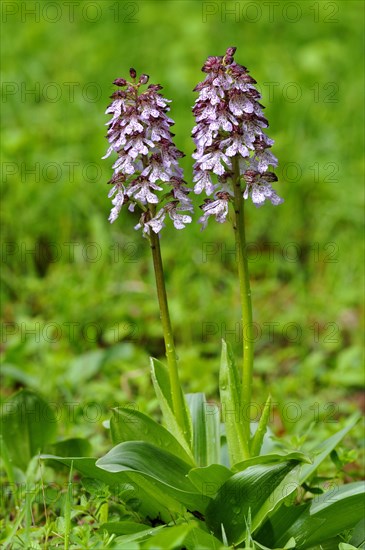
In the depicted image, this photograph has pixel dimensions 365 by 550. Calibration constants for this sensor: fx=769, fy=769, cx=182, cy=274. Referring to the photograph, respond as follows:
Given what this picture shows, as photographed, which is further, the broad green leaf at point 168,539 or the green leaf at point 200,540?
the green leaf at point 200,540

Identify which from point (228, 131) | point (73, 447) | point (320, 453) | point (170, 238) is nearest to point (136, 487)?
point (73, 447)

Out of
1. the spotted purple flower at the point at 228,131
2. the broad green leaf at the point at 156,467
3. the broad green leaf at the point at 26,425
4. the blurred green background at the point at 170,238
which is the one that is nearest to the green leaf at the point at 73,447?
the broad green leaf at the point at 26,425

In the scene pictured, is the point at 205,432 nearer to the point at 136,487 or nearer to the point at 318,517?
the point at 136,487

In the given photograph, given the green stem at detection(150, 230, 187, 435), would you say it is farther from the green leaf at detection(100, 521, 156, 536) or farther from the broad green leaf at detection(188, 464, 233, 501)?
the green leaf at detection(100, 521, 156, 536)

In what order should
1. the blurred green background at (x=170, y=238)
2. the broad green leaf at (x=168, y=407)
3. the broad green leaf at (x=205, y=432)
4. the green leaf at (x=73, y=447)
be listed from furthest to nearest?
1. the blurred green background at (x=170, y=238)
2. the green leaf at (x=73, y=447)
3. the broad green leaf at (x=205, y=432)
4. the broad green leaf at (x=168, y=407)

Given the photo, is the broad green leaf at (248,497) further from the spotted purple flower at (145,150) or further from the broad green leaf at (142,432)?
the spotted purple flower at (145,150)

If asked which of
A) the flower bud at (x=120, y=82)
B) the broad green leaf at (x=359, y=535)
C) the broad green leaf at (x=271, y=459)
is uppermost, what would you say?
the flower bud at (x=120, y=82)
